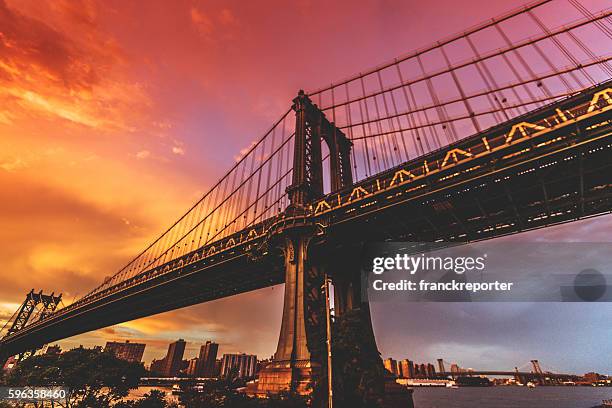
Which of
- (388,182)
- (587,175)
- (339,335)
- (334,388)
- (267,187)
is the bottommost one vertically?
(334,388)

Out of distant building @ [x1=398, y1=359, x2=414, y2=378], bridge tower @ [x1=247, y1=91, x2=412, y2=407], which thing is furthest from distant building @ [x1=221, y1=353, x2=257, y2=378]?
bridge tower @ [x1=247, y1=91, x2=412, y2=407]

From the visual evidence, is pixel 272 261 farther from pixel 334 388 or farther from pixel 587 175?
pixel 587 175

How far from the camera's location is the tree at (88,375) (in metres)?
28.5

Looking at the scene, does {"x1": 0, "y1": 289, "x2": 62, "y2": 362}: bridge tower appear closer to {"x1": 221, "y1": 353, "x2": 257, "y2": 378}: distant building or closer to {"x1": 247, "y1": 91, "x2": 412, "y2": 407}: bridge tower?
{"x1": 221, "y1": 353, "x2": 257, "y2": 378}: distant building

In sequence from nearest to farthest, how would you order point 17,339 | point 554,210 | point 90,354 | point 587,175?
point 587,175 < point 554,210 < point 90,354 < point 17,339

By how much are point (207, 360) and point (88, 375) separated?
130252 mm

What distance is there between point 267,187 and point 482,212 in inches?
1051

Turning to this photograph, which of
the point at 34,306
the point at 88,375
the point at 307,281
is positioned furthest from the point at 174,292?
the point at 34,306

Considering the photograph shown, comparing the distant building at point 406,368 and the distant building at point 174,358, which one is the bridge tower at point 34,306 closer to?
the distant building at point 174,358

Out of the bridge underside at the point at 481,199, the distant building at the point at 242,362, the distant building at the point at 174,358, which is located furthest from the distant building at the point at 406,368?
the bridge underside at the point at 481,199

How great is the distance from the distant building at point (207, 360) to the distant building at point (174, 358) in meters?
21.1

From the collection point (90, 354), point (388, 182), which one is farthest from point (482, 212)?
point (90, 354)

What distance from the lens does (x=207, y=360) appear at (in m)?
144

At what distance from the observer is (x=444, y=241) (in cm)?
2652
